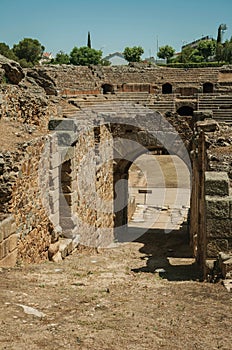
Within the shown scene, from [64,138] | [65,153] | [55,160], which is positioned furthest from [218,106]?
[55,160]

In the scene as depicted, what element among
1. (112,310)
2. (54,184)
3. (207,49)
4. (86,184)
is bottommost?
(112,310)

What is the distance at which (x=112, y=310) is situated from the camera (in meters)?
5.18

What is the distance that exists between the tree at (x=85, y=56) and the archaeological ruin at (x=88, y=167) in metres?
31.2

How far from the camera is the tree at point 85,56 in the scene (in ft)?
173

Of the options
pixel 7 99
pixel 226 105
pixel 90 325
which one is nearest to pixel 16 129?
pixel 7 99

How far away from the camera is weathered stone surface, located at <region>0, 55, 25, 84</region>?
46.4ft

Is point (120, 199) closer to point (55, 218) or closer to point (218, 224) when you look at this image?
point (55, 218)

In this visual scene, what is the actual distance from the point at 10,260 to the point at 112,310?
2.72m

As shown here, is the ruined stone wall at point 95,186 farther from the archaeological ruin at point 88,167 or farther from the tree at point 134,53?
the tree at point 134,53

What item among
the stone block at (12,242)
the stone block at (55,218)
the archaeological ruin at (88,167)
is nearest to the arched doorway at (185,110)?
the archaeological ruin at (88,167)

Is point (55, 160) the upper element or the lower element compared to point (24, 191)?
upper

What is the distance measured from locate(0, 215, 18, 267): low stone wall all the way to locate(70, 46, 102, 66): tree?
4686cm

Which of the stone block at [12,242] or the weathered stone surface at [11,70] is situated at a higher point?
the weathered stone surface at [11,70]

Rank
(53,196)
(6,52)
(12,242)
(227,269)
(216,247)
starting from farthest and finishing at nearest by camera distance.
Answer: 1. (6,52)
2. (53,196)
3. (12,242)
4. (216,247)
5. (227,269)
